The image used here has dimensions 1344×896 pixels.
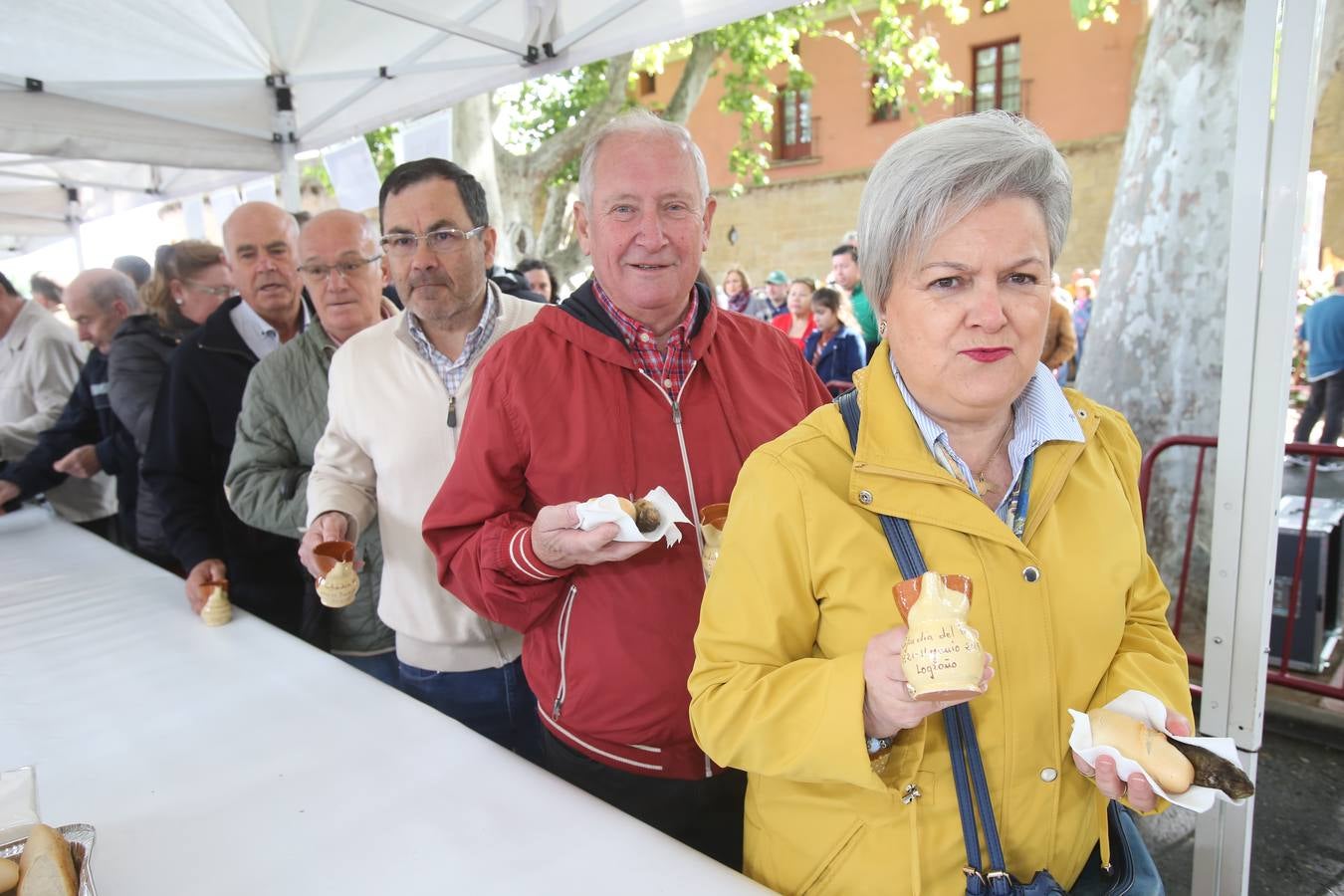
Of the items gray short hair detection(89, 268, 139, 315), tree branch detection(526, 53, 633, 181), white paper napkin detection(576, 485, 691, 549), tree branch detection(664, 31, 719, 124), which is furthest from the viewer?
tree branch detection(664, 31, 719, 124)

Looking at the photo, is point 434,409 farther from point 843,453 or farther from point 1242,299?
point 1242,299

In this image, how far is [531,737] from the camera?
2268mm

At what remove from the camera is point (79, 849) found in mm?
1055

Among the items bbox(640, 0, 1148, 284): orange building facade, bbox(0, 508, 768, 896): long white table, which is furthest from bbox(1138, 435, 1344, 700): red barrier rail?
bbox(640, 0, 1148, 284): orange building facade

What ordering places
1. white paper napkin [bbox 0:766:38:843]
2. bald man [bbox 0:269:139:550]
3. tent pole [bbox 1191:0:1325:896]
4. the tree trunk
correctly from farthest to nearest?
the tree trunk < bald man [bbox 0:269:139:550] < tent pole [bbox 1191:0:1325:896] < white paper napkin [bbox 0:766:38:843]

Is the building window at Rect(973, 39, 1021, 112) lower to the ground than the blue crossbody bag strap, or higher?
higher

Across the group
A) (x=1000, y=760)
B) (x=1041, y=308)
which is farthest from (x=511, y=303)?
(x=1000, y=760)

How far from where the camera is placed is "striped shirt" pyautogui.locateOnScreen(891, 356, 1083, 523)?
4.22 feet

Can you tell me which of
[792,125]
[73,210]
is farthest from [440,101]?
[792,125]

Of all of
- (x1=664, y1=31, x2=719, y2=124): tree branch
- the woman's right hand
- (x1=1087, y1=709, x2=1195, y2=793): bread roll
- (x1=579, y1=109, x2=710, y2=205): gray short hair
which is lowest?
(x1=1087, y1=709, x2=1195, y2=793): bread roll

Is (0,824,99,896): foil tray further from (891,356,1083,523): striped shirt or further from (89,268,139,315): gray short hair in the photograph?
(89,268,139,315): gray short hair

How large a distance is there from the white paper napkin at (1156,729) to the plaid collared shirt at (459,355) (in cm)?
167

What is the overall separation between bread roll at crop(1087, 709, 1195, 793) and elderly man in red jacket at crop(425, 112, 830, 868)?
2.67 feet

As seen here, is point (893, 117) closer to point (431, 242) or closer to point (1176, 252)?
point (1176, 252)
